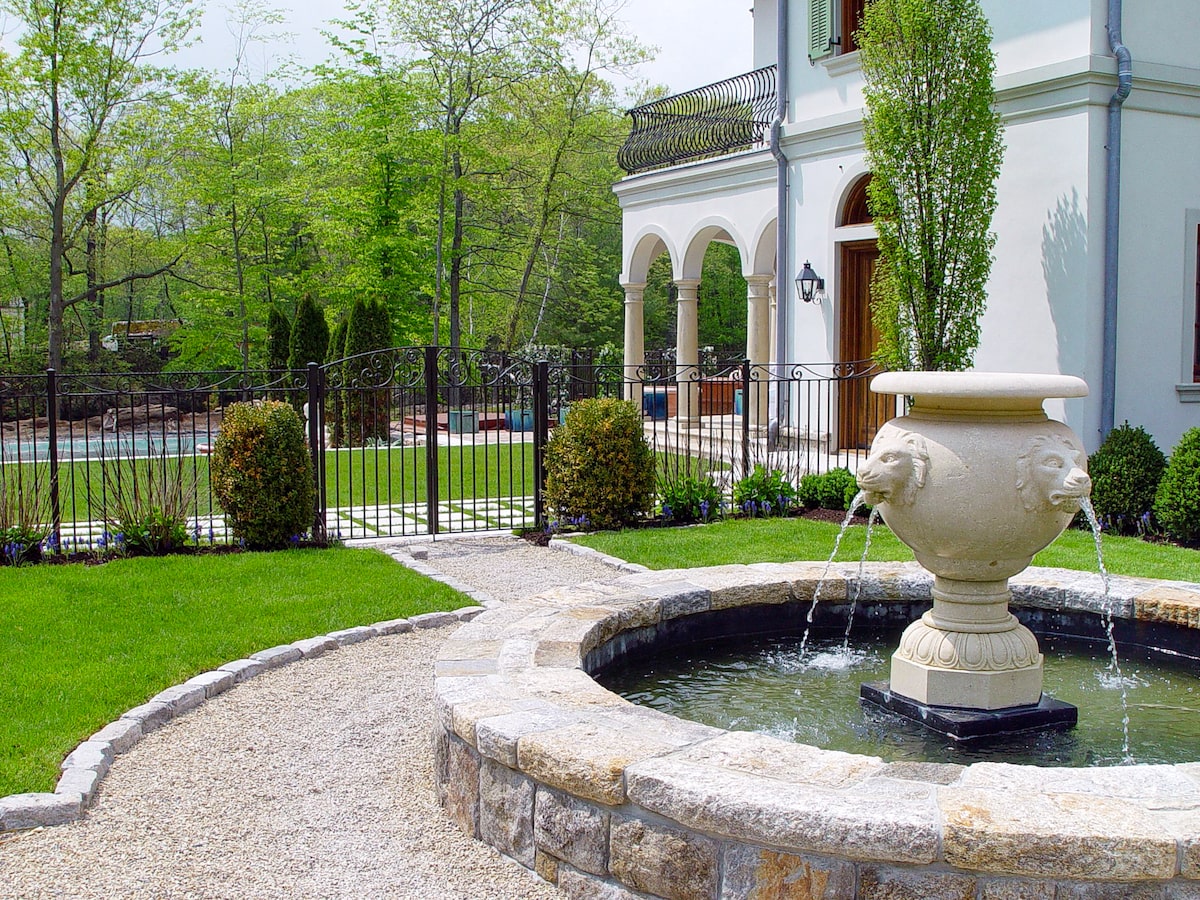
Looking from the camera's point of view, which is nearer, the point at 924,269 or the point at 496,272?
the point at 924,269

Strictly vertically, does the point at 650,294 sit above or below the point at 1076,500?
above

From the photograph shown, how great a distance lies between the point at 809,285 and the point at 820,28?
3096 mm

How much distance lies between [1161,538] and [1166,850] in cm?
771

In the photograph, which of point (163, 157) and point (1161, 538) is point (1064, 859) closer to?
point (1161, 538)

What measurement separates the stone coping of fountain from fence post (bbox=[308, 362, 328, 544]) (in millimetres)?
5464

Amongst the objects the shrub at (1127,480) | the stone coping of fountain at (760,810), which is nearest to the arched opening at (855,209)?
the shrub at (1127,480)

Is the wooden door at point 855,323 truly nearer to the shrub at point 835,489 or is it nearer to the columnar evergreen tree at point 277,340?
the shrub at point 835,489

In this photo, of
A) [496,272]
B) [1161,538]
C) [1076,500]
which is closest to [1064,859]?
[1076,500]

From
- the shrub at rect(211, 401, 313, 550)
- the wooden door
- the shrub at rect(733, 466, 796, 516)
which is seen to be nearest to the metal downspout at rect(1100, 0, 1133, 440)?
the shrub at rect(733, 466, 796, 516)

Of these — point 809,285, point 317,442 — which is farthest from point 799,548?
point 809,285

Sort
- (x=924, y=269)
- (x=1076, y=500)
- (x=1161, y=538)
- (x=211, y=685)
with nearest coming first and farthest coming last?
Result: 1. (x=1076, y=500)
2. (x=211, y=685)
3. (x=1161, y=538)
4. (x=924, y=269)

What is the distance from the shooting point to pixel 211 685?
579cm

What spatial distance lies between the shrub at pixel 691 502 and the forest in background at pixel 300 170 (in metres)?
11.1

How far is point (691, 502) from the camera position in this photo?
11.0m
